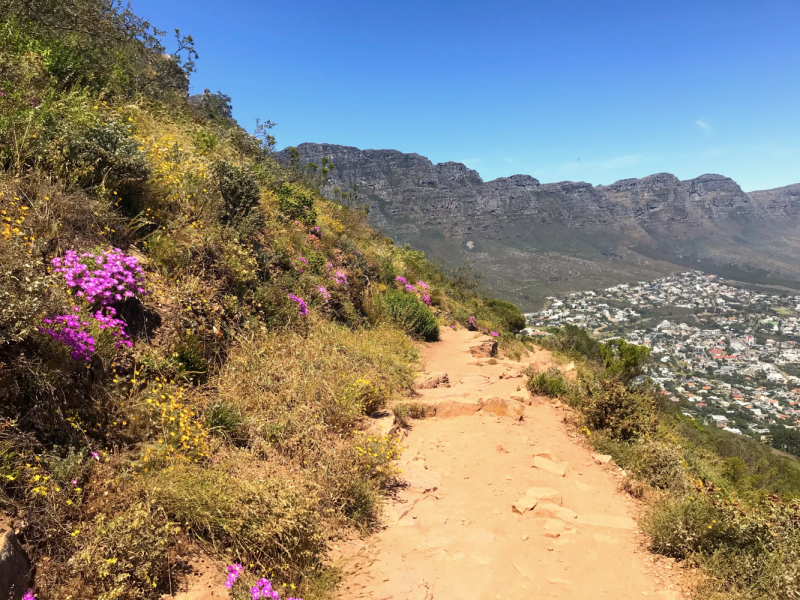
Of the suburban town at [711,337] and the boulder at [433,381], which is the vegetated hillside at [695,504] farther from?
the suburban town at [711,337]

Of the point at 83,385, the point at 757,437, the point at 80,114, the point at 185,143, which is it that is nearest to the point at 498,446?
the point at 83,385

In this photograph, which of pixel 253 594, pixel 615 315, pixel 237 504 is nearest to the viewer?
pixel 253 594

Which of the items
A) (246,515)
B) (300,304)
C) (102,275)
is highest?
(102,275)

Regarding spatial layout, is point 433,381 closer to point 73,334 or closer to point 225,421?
point 225,421

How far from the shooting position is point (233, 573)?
2738 millimetres

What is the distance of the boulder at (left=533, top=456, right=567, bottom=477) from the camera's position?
5309mm

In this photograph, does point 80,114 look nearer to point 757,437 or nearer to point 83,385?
point 83,385

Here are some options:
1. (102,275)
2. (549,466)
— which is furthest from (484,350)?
(102,275)

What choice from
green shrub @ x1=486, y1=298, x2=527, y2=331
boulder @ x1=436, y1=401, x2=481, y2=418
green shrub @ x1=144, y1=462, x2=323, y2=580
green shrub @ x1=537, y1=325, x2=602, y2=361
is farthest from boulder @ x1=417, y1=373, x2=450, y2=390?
green shrub @ x1=486, y1=298, x2=527, y2=331

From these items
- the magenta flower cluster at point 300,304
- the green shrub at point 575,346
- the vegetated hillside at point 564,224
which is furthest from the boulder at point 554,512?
the vegetated hillside at point 564,224

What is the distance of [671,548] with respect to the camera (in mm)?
3863

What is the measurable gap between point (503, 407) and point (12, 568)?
19.9 ft

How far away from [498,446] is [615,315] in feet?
242

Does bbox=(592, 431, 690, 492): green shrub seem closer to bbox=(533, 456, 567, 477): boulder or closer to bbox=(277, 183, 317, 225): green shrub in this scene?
bbox=(533, 456, 567, 477): boulder
